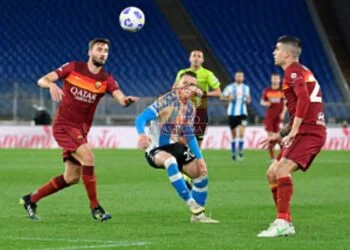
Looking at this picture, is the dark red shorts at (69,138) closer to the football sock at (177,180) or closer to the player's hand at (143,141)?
the player's hand at (143,141)

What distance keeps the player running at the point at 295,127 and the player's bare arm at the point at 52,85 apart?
246 centimetres

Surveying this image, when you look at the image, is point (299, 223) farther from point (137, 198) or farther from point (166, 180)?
point (166, 180)

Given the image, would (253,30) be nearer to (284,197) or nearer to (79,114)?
(79,114)

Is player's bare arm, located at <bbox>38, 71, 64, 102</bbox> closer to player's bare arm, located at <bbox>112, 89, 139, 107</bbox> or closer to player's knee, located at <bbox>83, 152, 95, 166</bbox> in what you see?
player's bare arm, located at <bbox>112, 89, 139, 107</bbox>

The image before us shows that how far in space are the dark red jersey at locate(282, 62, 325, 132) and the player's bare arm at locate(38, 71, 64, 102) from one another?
257cm

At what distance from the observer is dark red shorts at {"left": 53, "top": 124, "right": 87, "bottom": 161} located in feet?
41.7

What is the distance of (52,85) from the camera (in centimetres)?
1202

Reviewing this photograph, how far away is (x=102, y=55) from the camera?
1272 centimetres

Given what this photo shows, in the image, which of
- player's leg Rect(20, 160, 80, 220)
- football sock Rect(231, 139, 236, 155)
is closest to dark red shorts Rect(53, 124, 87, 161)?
player's leg Rect(20, 160, 80, 220)

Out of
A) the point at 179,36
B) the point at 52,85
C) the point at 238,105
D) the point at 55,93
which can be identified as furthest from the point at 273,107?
the point at 55,93

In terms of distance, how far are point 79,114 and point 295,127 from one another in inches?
126

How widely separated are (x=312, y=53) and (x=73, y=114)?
3187cm

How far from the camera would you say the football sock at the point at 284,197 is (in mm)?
10898

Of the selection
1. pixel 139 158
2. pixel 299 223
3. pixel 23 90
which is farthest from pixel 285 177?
pixel 23 90
